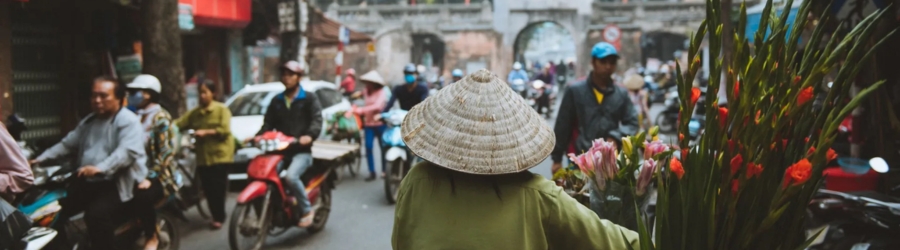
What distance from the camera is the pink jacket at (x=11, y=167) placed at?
333 centimetres

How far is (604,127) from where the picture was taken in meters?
4.95

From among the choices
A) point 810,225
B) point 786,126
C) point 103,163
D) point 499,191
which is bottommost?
point 810,225

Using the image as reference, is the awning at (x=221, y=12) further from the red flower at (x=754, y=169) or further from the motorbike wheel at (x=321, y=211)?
the red flower at (x=754, y=169)

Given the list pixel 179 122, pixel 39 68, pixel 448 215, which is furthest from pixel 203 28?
pixel 448 215

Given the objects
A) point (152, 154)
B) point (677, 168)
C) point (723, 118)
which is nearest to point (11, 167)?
point (152, 154)

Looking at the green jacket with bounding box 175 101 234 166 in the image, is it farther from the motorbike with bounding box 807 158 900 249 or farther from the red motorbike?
the motorbike with bounding box 807 158 900 249

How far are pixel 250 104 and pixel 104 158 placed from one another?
521 cm

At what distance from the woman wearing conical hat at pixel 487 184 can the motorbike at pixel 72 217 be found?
3213 millimetres

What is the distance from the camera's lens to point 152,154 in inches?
212

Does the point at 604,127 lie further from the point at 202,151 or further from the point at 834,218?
the point at 202,151

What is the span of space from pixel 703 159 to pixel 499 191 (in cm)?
50

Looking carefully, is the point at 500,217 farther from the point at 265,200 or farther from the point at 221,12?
the point at 221,12

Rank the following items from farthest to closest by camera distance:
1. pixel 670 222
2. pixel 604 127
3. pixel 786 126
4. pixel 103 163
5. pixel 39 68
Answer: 1. pixel 39 68
2. pixel 604 127
3. pixel 103 163
4. pixel 670 222
5. pixel 786 126

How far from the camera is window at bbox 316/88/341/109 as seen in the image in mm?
10610
